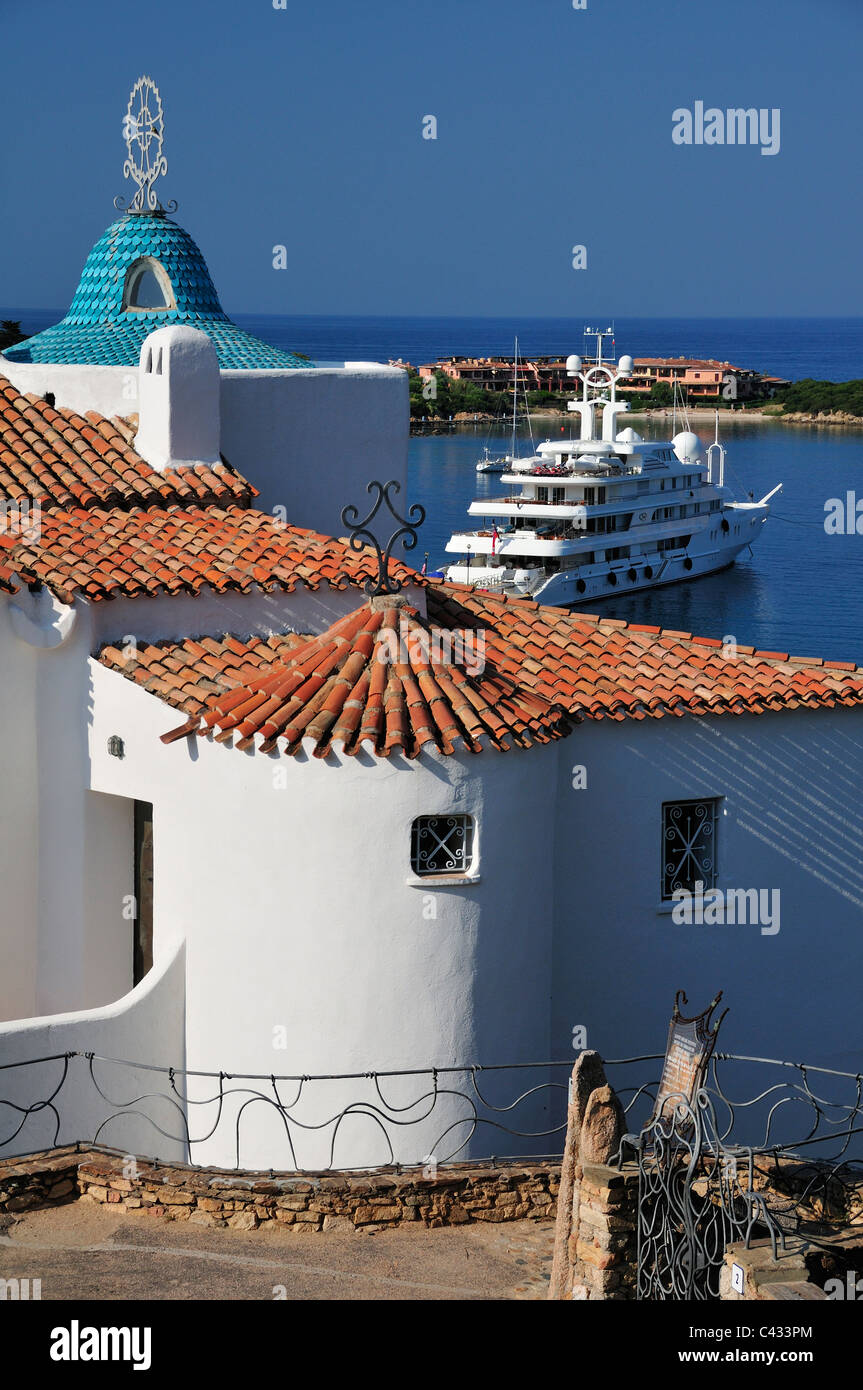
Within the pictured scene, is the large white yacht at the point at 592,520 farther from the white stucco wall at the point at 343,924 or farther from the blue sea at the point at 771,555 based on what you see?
the white stucco wall at the point at 343,924

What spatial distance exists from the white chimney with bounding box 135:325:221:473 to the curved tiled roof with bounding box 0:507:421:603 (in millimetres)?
929

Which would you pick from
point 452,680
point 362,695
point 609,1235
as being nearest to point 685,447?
point 452,680

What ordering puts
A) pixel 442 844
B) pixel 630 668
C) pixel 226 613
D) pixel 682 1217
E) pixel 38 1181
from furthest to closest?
1. pixel 630 668
2. pixel 226 613
3. pixel 442 844
4. pixel 38 1181
5. pixel 682 1217

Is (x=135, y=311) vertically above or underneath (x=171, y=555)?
above

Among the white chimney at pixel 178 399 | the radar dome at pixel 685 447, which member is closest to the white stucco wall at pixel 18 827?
the white chimney at pixel 178 399

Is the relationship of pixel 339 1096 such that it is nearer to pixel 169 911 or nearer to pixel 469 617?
pixel 169 911

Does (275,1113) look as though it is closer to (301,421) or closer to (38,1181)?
(38,1181)

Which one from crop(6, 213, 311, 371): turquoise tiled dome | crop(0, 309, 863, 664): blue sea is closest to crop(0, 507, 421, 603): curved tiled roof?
crop(6, 213, 311, 371): turquoise tiled dome

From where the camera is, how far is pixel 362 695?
50.4 ft

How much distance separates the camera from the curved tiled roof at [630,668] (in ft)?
57.4

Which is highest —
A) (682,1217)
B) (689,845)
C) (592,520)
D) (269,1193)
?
(592,520)

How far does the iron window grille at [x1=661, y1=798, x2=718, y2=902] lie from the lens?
1784 centimetres

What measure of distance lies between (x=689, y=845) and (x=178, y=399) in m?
7.20
